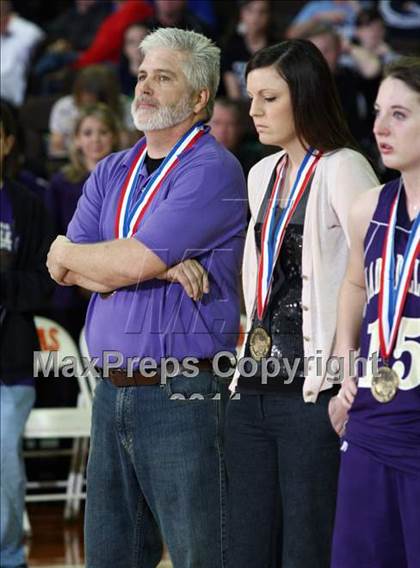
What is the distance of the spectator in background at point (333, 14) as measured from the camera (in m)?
8.42

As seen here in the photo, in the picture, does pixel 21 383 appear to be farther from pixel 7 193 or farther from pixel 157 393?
pixel 157 393

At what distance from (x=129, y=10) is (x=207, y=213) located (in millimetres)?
5831

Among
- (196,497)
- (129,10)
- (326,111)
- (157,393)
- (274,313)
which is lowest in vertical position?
(196,497)

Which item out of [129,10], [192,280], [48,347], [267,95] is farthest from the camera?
[129,10]

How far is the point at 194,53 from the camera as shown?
3.61 metres

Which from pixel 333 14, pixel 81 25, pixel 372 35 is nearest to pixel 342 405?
pixel 372 35

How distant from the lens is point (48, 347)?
627cm

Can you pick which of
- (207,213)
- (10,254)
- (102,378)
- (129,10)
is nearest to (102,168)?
(207,213)

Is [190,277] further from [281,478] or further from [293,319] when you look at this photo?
[281,478]

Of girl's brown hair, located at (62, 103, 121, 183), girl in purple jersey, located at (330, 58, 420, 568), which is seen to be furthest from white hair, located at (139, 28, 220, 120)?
girl's brown hair, located at (62, 103, 121, 183)

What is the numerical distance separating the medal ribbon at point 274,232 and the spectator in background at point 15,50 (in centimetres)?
481

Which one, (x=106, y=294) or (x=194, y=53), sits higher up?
(x=194, y=53)

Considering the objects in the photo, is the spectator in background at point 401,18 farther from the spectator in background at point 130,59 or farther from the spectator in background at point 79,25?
the spectator in background at point 79,25

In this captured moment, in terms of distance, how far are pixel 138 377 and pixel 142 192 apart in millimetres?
550
